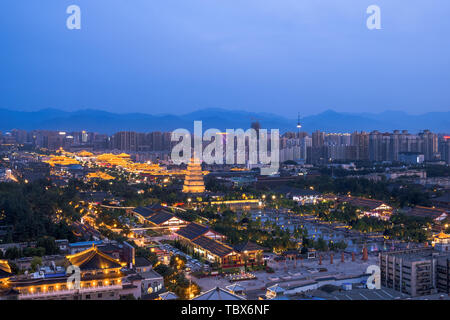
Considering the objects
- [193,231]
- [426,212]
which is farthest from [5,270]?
[426,212]

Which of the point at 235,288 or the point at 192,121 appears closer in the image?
the point at 235,288

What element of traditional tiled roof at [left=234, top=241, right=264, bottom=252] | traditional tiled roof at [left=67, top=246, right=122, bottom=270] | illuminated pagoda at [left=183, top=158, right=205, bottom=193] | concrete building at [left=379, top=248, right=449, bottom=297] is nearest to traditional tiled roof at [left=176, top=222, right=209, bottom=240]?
traditional tiled roof at [left=234, top=241, right=264, bottom=252]

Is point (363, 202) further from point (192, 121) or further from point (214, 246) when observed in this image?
point (192, 121)

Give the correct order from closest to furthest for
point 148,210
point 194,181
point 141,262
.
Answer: point 141,262 < point 148,210 < point 194,181

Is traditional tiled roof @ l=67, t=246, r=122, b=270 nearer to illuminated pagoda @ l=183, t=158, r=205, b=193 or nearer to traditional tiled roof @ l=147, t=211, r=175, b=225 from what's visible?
traditional tiled roof @ l=147, t=211, r=175, b=225
